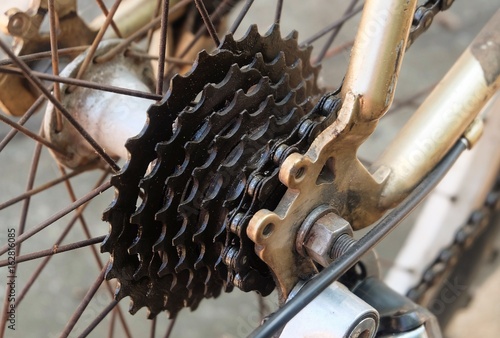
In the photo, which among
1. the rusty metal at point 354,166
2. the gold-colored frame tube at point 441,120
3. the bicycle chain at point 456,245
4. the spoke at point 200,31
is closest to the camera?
the rusty metal at point 354,166

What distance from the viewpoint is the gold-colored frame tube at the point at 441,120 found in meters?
0.58

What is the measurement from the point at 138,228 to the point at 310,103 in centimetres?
19

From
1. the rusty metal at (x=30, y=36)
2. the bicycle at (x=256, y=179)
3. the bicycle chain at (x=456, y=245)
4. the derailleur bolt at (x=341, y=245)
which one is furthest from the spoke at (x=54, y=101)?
the bicycle chain at (x=456, y=245)

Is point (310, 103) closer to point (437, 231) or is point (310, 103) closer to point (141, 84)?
point (141, 84)

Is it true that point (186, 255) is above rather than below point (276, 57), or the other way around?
below

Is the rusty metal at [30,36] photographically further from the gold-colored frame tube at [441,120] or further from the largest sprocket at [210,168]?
the gold-colored frame tube at [441,120]

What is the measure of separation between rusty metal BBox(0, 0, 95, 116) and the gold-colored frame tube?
0.35 m

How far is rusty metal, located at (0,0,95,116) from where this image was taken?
0.67 meters

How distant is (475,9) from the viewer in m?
1.71

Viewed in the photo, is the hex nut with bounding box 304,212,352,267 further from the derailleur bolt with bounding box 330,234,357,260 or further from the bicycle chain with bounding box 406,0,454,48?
the bicycle chain with bounding box 406,0,454,48

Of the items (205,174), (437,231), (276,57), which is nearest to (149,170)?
(205,174)

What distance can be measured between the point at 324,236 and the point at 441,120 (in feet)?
0.56

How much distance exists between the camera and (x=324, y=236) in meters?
0.51

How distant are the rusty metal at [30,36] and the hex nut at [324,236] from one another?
0.36 m
